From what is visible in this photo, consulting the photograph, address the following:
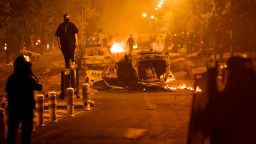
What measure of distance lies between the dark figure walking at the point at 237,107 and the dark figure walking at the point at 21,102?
5260mm

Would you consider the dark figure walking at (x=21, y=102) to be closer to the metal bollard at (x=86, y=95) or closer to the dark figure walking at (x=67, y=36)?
the metal bollard at (x=86, y=95)

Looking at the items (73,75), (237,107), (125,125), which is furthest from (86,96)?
(237,107)

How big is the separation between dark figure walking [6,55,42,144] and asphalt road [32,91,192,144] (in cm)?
155

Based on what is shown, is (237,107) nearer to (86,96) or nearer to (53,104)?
(53,104)

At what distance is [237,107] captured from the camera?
5852mm

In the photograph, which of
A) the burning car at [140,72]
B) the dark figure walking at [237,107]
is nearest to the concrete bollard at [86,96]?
the burning car at [140,72]

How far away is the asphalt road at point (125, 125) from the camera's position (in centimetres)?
1231

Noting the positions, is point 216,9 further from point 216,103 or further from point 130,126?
point 216,103

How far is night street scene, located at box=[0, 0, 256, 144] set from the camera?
594 centimetres

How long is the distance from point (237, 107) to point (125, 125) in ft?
28.3

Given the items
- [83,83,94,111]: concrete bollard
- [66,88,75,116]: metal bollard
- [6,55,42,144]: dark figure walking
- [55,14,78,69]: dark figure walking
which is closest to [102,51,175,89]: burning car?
[55,14,78,69]: dark figure walking

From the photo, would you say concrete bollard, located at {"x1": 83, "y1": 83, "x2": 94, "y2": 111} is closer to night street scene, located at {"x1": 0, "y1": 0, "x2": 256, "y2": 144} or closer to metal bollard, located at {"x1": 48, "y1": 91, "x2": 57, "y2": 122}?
night street scene, located at {"x1": 0, "y1": 0, "x2": 256, "y2": 144}

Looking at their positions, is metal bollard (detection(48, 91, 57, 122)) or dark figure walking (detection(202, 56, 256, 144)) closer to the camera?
dark figure walking (detection(202, 56, 256, 144))

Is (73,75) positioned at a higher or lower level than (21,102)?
higher
